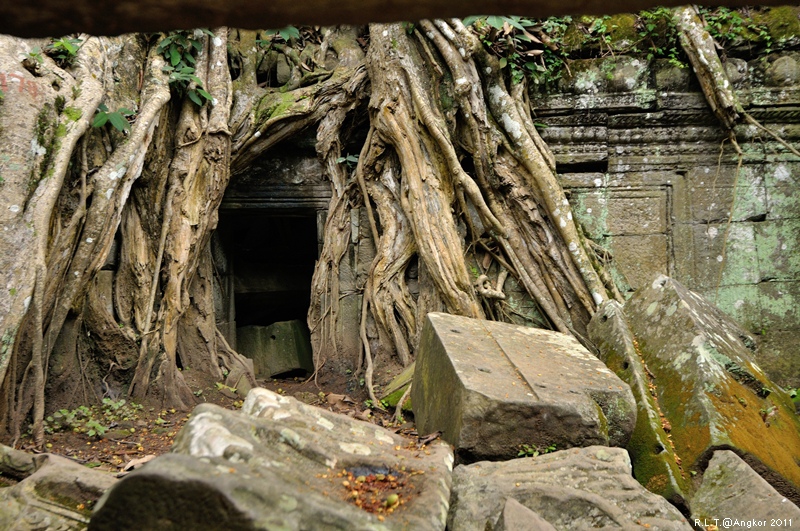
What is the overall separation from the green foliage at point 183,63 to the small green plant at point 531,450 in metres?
2.98

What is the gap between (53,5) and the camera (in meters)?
0.80

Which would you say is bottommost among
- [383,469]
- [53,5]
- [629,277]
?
[383,469]

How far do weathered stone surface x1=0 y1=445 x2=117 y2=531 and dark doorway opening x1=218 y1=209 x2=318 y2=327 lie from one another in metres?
3.96

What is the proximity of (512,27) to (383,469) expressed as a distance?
3.57 m

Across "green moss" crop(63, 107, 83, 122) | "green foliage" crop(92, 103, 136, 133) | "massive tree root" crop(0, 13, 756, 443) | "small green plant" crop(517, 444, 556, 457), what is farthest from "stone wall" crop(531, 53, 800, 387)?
"green moss" crop(63, 107, 83, 122)

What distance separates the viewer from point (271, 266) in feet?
20.3

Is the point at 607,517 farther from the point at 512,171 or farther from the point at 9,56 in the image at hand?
the point at 9,56

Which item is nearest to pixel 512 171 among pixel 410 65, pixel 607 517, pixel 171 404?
pixel 410 65

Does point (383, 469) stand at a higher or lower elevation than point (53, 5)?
lower

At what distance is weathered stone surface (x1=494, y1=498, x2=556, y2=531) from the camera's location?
5.06ft

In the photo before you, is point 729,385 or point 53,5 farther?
point 729,385

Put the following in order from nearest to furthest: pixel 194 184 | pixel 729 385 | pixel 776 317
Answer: pixel 729 385 < pixel 194 184 < pixel 776 317

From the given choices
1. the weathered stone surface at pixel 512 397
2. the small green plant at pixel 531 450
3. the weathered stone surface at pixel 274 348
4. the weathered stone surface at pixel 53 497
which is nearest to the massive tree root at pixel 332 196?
the weathered stone surface at pixel 512 397

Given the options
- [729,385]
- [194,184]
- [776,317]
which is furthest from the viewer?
[776,317]
